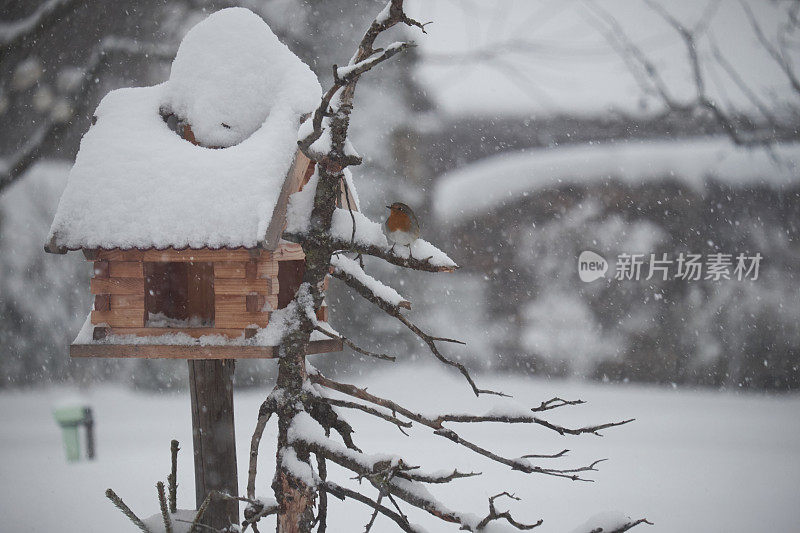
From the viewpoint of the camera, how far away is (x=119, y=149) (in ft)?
5.49

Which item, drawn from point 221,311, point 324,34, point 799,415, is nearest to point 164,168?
point 221,311

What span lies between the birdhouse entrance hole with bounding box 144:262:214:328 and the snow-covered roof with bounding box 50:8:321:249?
Answer: 0.89 feet

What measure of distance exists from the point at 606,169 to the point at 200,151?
4.47 meters

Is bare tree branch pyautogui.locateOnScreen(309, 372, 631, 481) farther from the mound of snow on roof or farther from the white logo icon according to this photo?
the white logo icon

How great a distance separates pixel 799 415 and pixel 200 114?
5.39m

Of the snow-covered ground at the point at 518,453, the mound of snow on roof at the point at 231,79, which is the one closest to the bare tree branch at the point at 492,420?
the mound of snow on roof at the point at 231,79

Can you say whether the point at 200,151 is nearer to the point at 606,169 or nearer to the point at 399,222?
the point at 399,222

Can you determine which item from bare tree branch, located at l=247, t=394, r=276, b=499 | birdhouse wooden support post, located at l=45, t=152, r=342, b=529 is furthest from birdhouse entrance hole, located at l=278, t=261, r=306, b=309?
bare tree branch, located at l=247, t=394, r=276, b=499

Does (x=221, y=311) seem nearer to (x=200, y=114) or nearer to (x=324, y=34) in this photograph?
(x=200, y=114)

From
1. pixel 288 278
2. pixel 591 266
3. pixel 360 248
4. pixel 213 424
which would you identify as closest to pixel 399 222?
pixel 360 248

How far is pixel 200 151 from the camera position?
165 centimetres

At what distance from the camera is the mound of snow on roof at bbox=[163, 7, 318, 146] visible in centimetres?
174

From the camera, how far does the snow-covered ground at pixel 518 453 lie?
13.3 feet

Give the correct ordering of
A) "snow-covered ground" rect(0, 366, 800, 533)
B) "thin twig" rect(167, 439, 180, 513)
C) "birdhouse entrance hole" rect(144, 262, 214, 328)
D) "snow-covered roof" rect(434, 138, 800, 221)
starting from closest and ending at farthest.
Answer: "thin twig" rect(167, 439, 180, 513)
"birdhouse entrance hole" rect(144, 262, 214, 328)
"snow-covered ground" rect(0, 366, 800, 533)
"snow-covered roof" rect(434, 138, 800, 221)
